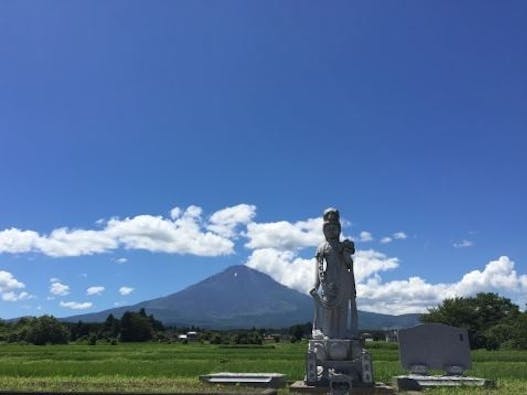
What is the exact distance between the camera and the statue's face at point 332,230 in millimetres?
16781

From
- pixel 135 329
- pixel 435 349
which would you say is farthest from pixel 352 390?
pixel 135 329

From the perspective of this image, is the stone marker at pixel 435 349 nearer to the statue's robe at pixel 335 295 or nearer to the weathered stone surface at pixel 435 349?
the weathered stone surface at pixel 435 349

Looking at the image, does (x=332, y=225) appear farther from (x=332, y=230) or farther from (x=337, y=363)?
(x=337, y=363)

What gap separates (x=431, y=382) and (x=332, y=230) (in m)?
5.88

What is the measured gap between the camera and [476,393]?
631 inches

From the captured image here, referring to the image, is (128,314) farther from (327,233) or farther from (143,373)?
(327,233)

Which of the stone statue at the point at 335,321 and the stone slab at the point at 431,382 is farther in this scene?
the stone slab at the point at 431,382

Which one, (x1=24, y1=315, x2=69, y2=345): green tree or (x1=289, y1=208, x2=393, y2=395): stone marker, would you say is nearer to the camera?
(x1=289, y1=208, x2=393, y2=395): stone marker

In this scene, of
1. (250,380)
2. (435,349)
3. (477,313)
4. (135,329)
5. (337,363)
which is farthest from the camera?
(135,329)

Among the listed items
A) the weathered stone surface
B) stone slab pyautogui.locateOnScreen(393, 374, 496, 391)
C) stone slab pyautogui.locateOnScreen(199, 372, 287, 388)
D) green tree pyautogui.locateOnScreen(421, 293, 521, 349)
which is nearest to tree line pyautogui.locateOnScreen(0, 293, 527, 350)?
green tree pyautogui.locateOnScreen(421, 293, 521, 349)

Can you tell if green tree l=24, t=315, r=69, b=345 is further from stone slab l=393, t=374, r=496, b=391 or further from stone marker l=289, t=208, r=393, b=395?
stone marker l=289, t=208, r=393, b=395

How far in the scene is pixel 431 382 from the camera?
18391 millimetres

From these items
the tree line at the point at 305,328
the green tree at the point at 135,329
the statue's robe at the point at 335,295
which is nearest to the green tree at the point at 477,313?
the tree line at the point at 305,328

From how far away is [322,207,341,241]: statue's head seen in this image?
16.8 metres
